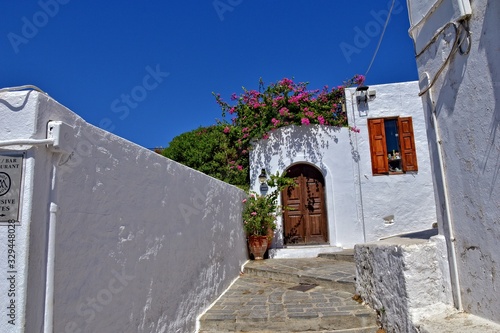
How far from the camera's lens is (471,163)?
284cm

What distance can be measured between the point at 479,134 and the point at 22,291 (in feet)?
10.5

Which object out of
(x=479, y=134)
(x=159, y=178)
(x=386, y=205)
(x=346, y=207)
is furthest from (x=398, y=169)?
(x=159, y=178)

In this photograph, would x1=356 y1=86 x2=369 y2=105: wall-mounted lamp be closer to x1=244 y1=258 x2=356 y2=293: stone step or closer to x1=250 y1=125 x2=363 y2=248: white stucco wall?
x1=250 y1=125 x2=363 y2=248: white stucco wall

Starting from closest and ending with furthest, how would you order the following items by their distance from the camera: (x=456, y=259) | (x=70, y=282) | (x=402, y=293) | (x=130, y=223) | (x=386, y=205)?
(x=70, y=282) < (x=130, y=223) < (x=456, y=259) < (x=402, y=293) < (x=386, y=205)

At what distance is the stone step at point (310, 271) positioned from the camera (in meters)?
5.02

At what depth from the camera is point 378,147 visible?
8.37m

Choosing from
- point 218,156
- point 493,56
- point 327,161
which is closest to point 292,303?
point 493,56

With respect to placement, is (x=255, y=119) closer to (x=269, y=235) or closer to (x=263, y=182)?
(x=263, y=182)

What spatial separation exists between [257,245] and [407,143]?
172 inches

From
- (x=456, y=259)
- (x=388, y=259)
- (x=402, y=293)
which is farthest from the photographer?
(x=388, y=259)

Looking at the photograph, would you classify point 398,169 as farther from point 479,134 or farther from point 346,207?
point 479,134

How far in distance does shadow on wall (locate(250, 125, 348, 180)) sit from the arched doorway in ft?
1.67

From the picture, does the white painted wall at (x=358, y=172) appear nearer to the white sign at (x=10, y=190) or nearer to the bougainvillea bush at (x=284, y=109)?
the bougainvillea bush at (x=284, y=109)

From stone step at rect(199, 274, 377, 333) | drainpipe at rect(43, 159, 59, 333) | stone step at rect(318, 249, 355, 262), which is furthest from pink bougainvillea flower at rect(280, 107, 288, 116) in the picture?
drainpipe at rect(43, 159, 59, 333)
